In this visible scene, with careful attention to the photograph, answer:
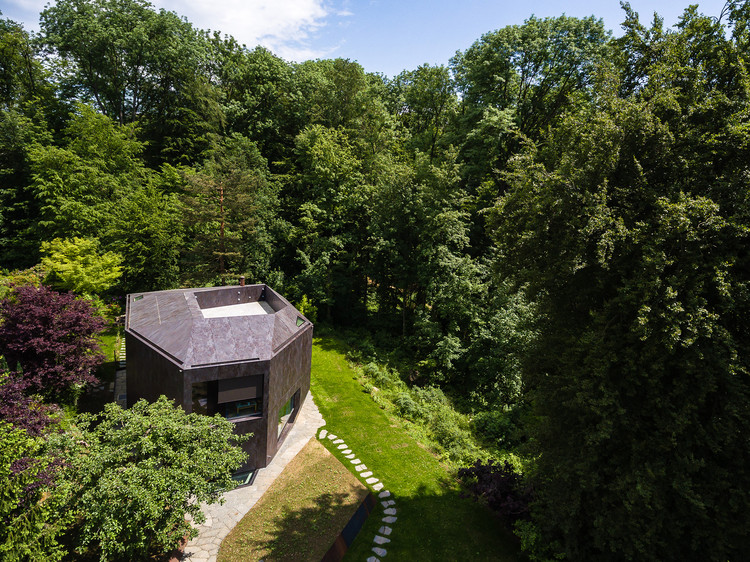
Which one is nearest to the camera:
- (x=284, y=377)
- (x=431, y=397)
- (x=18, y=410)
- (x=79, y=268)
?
(x=18, y=410)

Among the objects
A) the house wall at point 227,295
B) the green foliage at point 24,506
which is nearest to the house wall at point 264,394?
the green foliage at point 24,506

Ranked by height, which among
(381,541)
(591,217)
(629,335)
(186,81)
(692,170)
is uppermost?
(186,81)

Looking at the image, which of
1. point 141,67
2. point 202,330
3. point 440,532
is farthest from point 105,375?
point 141,67

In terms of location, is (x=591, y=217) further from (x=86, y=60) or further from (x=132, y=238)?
(x=86, y=60)

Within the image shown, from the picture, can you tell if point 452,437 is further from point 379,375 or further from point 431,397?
point 379,375

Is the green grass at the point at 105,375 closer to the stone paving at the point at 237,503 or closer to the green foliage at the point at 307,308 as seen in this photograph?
the stone paving at the point at 237,503

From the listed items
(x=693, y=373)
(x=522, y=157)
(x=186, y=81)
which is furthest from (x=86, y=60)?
(x=693, y=373)

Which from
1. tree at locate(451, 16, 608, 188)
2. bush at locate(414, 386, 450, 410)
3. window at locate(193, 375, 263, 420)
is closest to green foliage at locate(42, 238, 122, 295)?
window at locate(193, 375, 263, 420)
